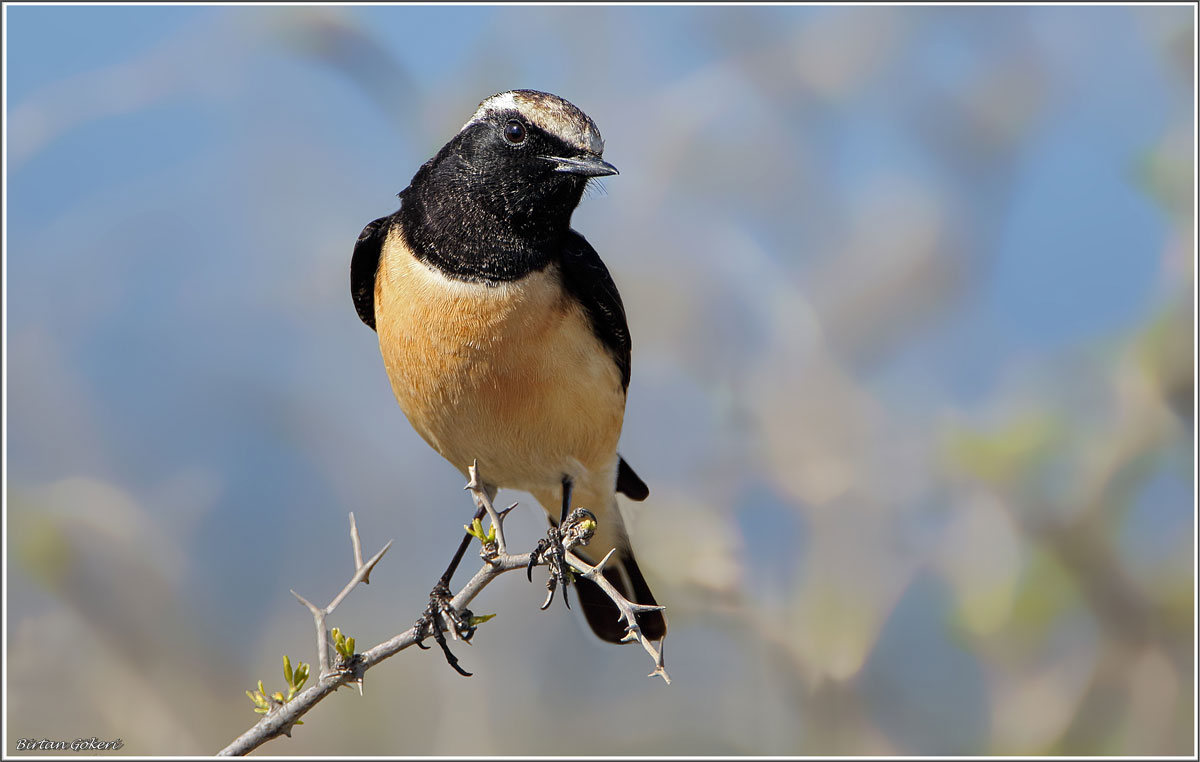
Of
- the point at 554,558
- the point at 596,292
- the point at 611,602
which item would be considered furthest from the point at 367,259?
the point at 611,602

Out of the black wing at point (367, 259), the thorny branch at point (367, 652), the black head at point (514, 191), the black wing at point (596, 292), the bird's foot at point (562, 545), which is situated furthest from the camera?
the black wing at point (367, 259)

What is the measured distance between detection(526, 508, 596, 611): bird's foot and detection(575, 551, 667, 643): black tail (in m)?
1.10

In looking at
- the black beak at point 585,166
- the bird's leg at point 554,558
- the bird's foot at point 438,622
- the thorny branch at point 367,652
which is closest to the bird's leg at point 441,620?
the bird's foot at point 438,622

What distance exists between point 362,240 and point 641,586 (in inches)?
78.9

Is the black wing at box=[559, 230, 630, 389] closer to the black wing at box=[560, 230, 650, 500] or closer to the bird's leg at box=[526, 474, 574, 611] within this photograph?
the black wing at box=[560, 230, 650, 500]

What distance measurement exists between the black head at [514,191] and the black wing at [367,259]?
11.7 inches

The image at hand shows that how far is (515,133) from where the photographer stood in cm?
346

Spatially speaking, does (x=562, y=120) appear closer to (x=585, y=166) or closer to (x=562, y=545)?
(x=585, y=166)

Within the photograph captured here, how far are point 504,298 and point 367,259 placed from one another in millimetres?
773

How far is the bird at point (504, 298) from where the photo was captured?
10.9 ft

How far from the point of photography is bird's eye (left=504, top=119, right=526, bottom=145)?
3455 mm

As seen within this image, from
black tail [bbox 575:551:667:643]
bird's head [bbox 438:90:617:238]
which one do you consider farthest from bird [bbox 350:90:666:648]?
black tail [bbox 575:551:667:643]

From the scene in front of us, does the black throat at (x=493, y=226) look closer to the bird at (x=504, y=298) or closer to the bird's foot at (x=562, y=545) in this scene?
the bird at (x=504, y=298)

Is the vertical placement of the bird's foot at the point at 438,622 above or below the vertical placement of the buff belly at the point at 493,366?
below
